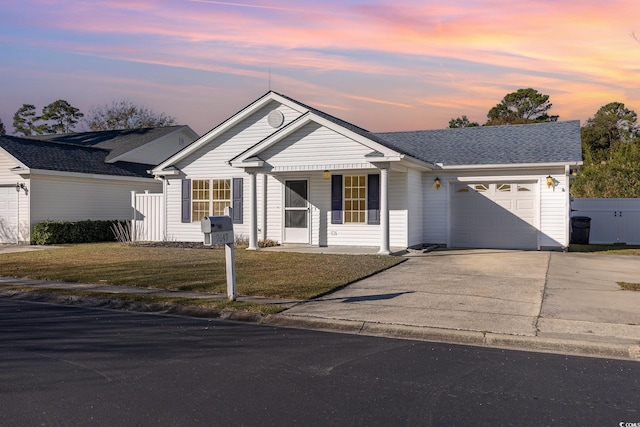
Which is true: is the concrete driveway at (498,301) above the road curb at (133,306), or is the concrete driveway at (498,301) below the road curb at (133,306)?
above

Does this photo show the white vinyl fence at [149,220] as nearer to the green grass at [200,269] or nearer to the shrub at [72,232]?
the shrub at [72,232]

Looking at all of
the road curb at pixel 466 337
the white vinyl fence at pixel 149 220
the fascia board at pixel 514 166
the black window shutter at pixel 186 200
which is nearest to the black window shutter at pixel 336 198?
the fascia board at pixel 514 166

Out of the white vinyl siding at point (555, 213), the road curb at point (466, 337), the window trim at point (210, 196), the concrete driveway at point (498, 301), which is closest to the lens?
the road curb at point (466, 337)

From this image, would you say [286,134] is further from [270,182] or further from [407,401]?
[407,401]

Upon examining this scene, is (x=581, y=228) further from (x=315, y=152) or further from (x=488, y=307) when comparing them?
(x=488, y=307)

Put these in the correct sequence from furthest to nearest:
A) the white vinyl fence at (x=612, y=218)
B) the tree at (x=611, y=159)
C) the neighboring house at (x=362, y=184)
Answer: the tree at (x=611, y=159) < the white vinyl fence at (x=612, y=218) < the neighboring house at (x=362, y=184)

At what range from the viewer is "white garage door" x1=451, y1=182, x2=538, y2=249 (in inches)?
739

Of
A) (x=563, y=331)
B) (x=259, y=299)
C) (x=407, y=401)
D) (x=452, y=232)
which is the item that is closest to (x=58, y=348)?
(x=259, y=299)

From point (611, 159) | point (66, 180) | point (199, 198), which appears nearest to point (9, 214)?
point (66, 180)

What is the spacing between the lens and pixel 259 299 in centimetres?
970

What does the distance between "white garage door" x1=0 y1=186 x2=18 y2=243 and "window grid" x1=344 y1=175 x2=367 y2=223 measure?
43.3 feet

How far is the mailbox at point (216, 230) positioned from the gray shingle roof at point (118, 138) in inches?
791

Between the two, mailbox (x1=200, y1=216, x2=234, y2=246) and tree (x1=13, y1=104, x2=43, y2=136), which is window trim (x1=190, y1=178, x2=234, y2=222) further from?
tree (x1=13, y1=104, x2=43, y2=136)

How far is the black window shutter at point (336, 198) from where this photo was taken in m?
18.7
